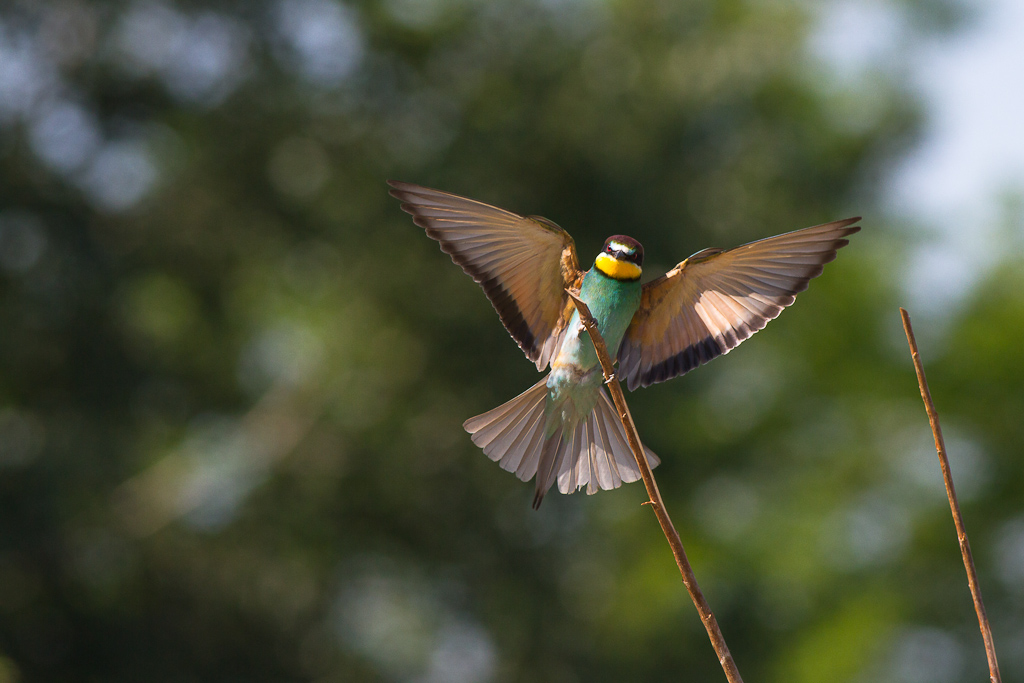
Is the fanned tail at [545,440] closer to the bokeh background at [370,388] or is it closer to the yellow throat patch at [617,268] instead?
the yellow throat patch at [617,268]

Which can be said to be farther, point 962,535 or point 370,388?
point 370,388

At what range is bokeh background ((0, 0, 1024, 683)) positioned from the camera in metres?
7.63

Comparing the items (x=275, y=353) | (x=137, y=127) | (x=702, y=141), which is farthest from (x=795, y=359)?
(x=137, y=127)

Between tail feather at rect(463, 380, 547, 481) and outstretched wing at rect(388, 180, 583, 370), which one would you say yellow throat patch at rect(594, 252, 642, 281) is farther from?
tail feather at rect(463, 380, 547, 481)

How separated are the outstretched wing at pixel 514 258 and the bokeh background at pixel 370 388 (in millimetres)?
5087

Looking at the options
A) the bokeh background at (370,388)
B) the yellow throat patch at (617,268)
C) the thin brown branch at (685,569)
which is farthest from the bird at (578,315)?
the bokeh background at (370,388)

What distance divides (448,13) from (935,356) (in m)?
6.10

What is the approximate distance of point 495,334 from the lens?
822cm

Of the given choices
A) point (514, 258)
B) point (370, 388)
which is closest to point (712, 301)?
point (514, 258)

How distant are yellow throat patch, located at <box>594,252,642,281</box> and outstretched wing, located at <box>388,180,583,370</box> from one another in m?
0.06

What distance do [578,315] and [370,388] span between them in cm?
625

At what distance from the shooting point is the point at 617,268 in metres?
2.44

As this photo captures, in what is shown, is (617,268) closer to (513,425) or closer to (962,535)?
(513,425)

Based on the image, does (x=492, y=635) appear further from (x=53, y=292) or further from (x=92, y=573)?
(x=53, y=292)
